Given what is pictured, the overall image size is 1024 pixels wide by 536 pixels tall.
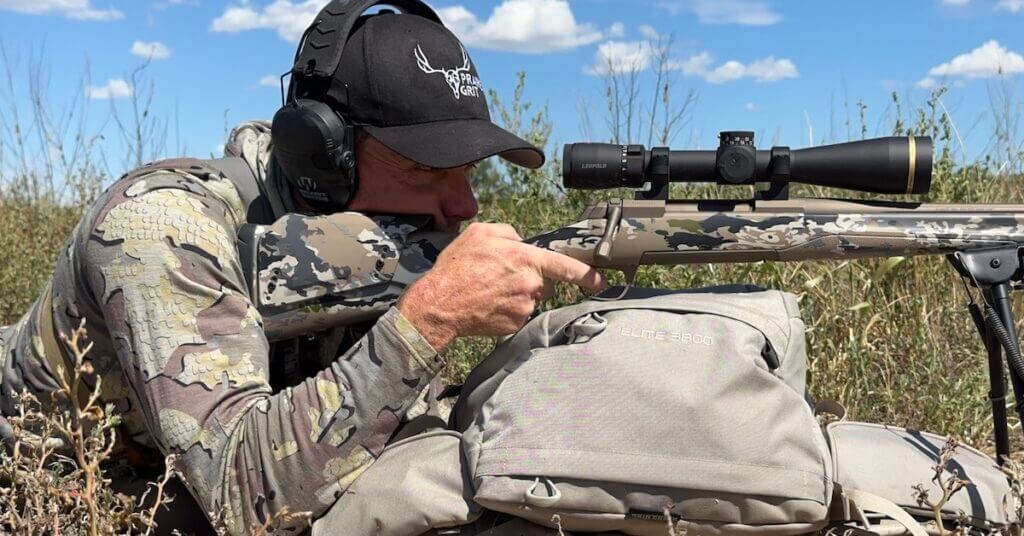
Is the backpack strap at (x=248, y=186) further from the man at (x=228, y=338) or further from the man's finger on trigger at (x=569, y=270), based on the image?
the man's finger on trigger at (x=569, y=270)

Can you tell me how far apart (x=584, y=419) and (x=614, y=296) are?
0.48 m

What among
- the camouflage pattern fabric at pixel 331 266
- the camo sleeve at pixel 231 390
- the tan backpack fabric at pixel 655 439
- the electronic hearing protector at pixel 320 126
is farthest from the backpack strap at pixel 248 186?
the tan backpack fabric at pixel 655 439

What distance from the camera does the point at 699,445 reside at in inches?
81.2

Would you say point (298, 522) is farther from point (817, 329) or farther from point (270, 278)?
point (817, 329)

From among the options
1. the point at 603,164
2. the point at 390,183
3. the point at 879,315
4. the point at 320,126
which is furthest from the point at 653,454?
the point at 879,315

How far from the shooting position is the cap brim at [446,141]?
2623 millimetres

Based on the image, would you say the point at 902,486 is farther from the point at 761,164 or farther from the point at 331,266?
the point at 331,266

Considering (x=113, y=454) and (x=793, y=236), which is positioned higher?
(x=793, y=236)

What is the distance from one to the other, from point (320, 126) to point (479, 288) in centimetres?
67

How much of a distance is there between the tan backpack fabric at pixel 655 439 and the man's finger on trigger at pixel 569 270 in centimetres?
25

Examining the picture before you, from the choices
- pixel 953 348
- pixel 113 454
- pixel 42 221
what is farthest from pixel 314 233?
pixel 42 221

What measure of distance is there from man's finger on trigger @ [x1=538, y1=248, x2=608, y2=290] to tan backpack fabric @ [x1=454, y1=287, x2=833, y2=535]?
25cm

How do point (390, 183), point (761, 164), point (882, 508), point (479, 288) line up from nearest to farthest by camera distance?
point (882, 508), point (479, 288), point (761, 164), point (390, 183)

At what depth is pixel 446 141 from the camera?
8.76 ft
